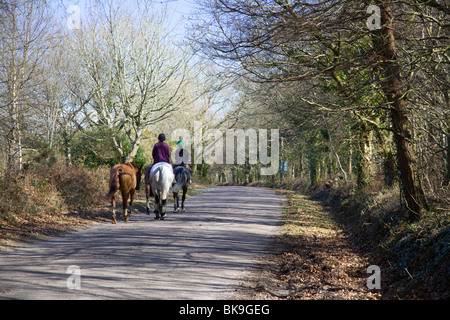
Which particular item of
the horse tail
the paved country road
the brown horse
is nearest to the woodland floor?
the paved country road

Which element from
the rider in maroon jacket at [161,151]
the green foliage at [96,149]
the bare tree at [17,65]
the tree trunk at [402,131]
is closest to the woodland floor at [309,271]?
the tree trunk at [402,131]

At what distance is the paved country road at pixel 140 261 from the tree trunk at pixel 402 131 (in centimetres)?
352

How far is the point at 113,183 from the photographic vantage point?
493 inches

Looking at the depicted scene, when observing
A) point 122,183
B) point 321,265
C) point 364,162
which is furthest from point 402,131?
point 364,162

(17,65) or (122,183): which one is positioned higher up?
(17,65)

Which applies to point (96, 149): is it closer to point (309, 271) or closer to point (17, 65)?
point (17, 65)

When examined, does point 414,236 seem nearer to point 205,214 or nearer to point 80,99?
point 205,214

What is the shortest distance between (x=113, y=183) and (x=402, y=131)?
27.6ft

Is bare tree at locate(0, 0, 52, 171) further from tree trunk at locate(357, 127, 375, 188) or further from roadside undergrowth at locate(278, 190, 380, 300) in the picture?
tree trunk at locate(357, 127, 375, 188)

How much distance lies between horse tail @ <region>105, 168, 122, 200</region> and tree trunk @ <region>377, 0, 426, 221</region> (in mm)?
8194

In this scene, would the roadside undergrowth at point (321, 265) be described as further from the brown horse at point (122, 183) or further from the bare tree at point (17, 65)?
the bare tree at point (17, 65)

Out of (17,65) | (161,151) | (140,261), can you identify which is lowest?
(140,261)

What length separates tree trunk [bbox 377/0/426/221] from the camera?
28.7 ft
